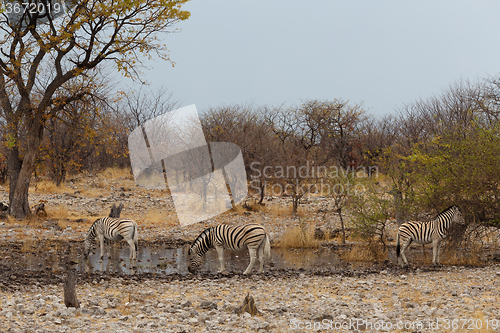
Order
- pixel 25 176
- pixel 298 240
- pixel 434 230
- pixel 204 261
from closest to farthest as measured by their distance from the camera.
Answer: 1. pixel 434 230
2. pixel 204 261
3. pixel 298 240
4. pixel 25 176

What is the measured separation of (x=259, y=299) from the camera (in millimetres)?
7449

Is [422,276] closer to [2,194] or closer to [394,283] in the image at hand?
[394,283]

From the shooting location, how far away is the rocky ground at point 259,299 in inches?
229

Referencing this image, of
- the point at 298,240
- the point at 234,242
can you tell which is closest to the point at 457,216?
the point at 298,240

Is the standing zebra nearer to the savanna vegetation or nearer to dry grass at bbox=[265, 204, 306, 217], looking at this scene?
the savanna vegetation

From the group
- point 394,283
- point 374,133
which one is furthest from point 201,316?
point 374,133

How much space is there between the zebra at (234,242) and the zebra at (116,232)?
178cm

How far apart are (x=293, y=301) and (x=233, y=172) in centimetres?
1541

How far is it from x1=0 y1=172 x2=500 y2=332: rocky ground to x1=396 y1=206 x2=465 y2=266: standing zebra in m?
0.63

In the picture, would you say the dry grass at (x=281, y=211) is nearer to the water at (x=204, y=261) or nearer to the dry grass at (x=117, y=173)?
the water at (x=204, y=261)

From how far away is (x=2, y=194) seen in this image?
23.0 metres

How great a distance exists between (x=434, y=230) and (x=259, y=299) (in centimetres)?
606

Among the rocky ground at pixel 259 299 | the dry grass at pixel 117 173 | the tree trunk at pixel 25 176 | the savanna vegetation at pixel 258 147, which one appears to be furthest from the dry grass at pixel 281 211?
the dry grass at pixel 117 173

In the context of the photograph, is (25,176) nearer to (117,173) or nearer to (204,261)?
(204,261)
